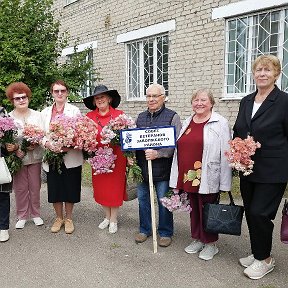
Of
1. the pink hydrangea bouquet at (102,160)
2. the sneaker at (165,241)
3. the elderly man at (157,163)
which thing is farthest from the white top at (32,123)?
the sneaker at (165,241)

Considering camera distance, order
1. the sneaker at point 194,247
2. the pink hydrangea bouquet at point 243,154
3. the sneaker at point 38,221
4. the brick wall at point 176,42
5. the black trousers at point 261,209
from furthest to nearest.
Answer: the brick wall at point 176,42, the sneaker at point 38,221, the sneaker at point 194,247, the black trousers at point 261,209, the pink hydrangea bouquet at point 243,154

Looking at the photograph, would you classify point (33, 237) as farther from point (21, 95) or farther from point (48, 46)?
point (48, 46)

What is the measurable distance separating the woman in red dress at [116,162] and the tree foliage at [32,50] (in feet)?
12.6

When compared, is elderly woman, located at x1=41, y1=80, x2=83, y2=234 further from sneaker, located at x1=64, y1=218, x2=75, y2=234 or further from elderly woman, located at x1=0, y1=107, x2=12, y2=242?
elderly woman, located at x1=0, y1=107, x2=12, y2=242

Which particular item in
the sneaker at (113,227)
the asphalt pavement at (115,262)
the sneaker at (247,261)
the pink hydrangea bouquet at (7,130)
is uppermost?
the pink hydrangea bouquet at (7,130)

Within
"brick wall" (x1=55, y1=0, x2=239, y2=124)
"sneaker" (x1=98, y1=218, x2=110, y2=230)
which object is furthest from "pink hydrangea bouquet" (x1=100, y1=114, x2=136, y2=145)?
"brick wall" (x1=55, y1=0, x2=239, y2=124)

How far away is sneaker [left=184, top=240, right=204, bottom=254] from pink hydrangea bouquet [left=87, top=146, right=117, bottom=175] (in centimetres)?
125

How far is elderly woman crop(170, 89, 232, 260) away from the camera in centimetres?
335

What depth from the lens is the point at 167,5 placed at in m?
7.90

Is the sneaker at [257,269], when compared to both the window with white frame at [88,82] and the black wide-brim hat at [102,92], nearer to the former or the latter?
the black wide-brim hat at [102,92]

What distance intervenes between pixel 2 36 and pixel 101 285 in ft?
19.7

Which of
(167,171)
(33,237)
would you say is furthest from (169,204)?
Answer: (33,237)

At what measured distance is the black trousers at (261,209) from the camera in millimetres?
3104

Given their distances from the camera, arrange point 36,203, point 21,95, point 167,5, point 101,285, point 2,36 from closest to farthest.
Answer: point 101,285 < point 21,95 < point 36,203 < point 2,36 < point 167,5
